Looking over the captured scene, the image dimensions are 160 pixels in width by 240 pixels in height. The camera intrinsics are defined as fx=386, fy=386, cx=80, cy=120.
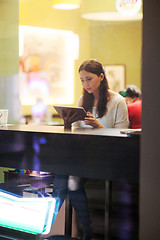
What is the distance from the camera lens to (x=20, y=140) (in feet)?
6.06

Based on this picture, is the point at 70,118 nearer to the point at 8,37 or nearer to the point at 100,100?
the point at 100,100

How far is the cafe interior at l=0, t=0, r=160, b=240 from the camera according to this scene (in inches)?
61.4

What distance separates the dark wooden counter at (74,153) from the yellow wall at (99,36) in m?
3.89

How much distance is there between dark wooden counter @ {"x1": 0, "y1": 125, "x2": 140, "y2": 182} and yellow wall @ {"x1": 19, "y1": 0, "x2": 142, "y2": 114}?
3.89 meters

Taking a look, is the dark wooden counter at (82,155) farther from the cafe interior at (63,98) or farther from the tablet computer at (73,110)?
the tablet computer at (73,110)

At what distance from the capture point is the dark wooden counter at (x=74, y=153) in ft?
5.13

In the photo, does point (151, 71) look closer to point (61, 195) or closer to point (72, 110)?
point (72, 110)

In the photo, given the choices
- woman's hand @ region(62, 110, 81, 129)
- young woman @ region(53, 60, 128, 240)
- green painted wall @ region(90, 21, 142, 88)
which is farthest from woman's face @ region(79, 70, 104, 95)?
green painted wall @ region(90, 21, 142, 88)

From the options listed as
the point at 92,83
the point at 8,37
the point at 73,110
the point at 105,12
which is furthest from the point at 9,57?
the point at 105,12

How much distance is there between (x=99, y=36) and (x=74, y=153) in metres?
4.73

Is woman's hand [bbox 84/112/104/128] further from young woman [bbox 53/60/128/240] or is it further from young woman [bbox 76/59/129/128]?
young woman [bbox 76/59/129/128]

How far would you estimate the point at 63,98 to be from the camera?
599 cm

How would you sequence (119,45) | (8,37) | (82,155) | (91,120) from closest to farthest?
(82,155) < (91,120) < (8,37) < (119,45)

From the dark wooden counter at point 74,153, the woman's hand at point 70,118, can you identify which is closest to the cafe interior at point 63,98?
the dark wooden counter at point 74,153
